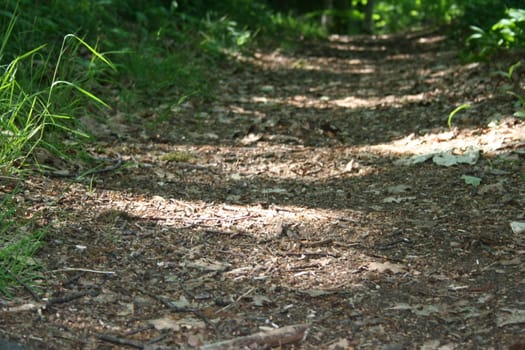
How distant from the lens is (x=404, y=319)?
94.0 inches

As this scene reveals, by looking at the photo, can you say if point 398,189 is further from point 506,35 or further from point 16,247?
point 506,35

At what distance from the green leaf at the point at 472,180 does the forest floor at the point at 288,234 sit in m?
0.01

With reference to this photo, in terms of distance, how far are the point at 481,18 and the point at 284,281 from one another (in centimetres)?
625

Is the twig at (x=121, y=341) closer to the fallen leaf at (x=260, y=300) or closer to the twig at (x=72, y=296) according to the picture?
the twig at (x=72, y=296)

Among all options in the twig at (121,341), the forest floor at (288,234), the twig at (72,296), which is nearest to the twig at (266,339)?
the forest floor at (288,234)

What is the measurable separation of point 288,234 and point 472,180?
1.24 meters

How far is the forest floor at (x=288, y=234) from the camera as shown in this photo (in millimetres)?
2314

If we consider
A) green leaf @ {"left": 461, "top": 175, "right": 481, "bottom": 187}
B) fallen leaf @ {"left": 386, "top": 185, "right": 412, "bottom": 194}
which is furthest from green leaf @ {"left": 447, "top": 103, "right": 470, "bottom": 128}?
fallen leaf @ {"left": 386, "top": 185, "right": 412, "bottom": 194}

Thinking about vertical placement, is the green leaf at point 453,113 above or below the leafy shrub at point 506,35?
below

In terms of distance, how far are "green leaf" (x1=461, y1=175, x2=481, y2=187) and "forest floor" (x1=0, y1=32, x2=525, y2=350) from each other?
0.03 feet

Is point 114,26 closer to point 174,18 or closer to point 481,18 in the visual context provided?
point 174,18

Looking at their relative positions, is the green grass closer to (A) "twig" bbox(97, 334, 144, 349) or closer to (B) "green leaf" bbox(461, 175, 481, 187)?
(A) "twig" bbox(97, 334, 144, 349)

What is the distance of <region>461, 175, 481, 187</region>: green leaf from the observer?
374 centimetres

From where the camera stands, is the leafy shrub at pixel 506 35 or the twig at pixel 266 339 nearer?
the twig at pixel 266 339
